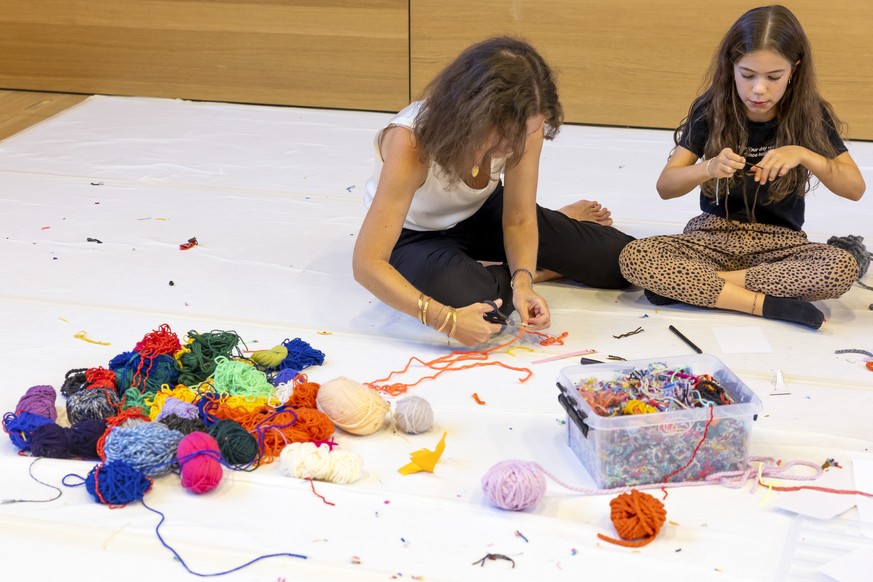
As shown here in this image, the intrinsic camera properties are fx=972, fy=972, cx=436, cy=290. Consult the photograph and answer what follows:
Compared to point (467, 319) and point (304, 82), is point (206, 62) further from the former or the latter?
point (467, 319)

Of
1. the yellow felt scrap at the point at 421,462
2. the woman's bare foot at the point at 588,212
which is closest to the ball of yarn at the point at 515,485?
the yellow felt scrap at the point at 421,462

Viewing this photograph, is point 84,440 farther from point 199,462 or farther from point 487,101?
point 487,101

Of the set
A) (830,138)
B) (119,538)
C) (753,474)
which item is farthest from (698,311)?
(119,538)

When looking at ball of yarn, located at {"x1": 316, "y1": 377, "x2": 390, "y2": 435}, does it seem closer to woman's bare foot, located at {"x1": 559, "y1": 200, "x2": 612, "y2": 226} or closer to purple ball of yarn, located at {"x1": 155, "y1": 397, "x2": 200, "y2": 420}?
purple ball of yarn, located at {"x1": 155, "y1": 397, "x2": 200, "y2": 420}

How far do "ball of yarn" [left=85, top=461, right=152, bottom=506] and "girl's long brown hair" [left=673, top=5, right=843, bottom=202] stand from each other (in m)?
1.33

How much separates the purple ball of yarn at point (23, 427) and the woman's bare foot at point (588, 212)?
4.57ft

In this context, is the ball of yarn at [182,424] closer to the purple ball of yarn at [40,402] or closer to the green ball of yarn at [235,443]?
the green ball of yarn at [235,443]

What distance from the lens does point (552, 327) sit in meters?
2.06

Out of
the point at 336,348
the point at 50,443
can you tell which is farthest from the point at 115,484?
the point at 336,348

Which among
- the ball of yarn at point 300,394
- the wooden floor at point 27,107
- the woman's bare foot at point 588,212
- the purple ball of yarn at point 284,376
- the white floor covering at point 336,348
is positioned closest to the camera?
the white floor covering at point 336,348

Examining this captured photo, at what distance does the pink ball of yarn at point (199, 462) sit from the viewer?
1.46 metres

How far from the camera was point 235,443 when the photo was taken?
1.53m

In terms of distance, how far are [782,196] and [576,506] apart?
959mm

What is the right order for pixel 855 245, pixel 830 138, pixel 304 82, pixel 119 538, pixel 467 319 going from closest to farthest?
1. pixel 119 538
2. pixel 467 319
3. pixel 830 138
4. pixel 855 245
5. pixel 304 82
